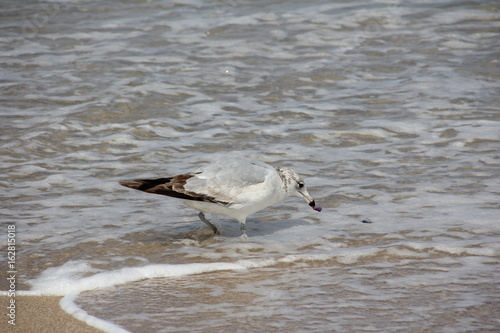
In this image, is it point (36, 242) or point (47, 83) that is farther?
point (47, 83)

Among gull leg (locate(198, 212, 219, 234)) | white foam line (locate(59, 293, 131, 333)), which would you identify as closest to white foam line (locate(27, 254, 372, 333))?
white foam line (locate(59, 293, 131, 333))

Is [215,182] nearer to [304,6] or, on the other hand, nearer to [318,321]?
[318,321]

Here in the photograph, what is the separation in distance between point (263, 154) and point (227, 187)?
232 centimetres

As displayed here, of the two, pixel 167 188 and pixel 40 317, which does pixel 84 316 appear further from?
pixel 167 188

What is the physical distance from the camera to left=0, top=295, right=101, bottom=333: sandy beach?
12.9ft

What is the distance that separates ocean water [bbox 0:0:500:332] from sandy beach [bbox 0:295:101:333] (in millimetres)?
117

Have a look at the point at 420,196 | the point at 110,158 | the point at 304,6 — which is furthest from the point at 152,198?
the point at 304,6

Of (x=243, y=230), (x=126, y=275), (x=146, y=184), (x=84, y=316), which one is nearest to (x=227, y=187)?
(x=243, y=230)

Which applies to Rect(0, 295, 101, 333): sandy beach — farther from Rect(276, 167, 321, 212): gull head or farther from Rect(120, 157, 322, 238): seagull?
Rect(276, 167, 321, 212): gull head

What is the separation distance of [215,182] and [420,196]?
80.5 inches

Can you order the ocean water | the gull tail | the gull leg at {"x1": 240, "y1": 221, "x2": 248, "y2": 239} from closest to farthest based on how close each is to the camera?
the ocean water
the gull tail
the gull leg at {"x1": 240, "y1": 221, "x2": 248, "y2": 239}

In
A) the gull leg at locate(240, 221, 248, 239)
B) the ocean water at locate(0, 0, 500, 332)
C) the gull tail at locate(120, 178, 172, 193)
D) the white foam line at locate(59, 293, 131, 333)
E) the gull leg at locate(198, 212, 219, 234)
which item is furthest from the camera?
the gull leg at locate(198, 212, 219, 234)

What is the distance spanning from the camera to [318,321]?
3.97 m

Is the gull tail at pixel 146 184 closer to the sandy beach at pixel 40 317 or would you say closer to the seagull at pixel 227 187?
the seagull at pixel 227 187
